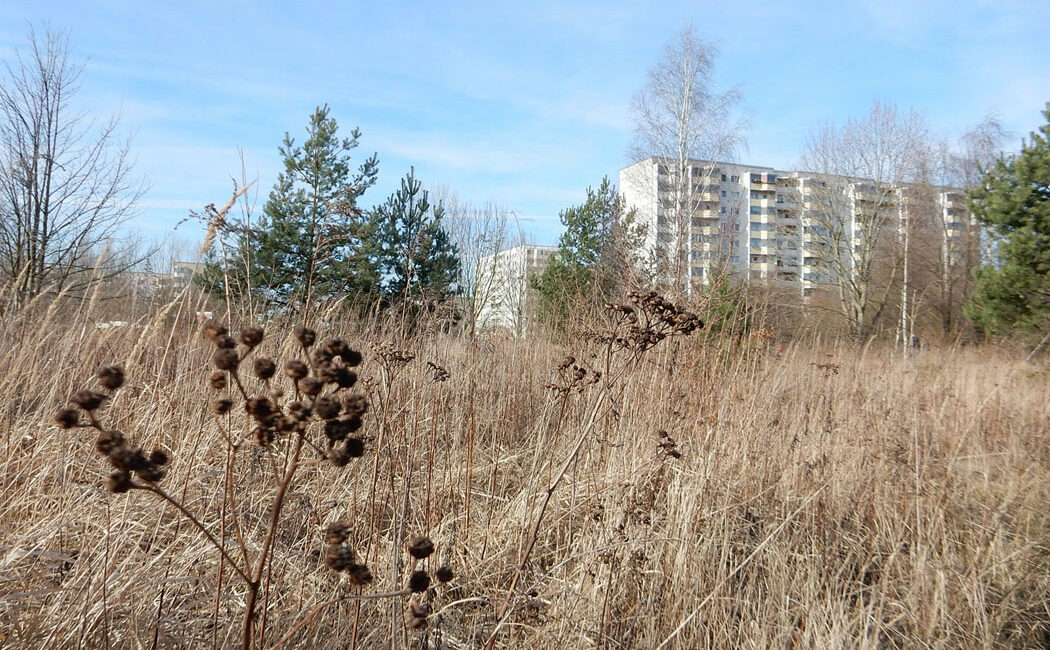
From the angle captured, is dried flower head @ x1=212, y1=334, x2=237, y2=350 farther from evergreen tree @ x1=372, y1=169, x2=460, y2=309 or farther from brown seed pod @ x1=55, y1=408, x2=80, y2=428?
evergreen tree @ x1=372, y1=169, x2=460, y2=309

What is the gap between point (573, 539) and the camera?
257 cm

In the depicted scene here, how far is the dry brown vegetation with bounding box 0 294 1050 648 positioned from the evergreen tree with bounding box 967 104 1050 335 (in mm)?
5820

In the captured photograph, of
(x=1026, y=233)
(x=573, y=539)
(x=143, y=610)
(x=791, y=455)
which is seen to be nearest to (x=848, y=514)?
(x=791, y=455)

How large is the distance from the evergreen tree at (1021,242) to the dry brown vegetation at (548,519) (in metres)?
5.82

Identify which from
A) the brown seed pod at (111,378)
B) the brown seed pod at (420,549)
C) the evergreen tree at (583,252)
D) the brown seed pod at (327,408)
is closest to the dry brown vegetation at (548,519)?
the brown seed pod at (420,549)

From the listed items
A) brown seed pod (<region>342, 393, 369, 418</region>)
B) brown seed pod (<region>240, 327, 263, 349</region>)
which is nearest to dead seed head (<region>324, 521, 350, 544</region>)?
brown seed pod (<region>342, 393, 369, 418</region>)

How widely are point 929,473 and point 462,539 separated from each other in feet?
8.39

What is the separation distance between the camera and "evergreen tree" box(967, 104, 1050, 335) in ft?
27.9

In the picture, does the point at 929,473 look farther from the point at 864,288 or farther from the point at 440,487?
the point at 864,288

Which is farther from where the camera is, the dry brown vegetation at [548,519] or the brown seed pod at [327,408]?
the dry brown vegetation at [548,519]

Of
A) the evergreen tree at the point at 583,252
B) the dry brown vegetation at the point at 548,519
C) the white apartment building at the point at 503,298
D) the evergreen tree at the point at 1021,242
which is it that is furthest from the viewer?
the evergreen tree at the point at 1021,242

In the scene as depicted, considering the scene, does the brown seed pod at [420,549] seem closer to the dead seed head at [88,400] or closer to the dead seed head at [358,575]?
the dead seed head at [358,575]

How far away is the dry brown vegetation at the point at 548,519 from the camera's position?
1724mm

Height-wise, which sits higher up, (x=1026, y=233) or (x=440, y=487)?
(x=1026, y=233)
